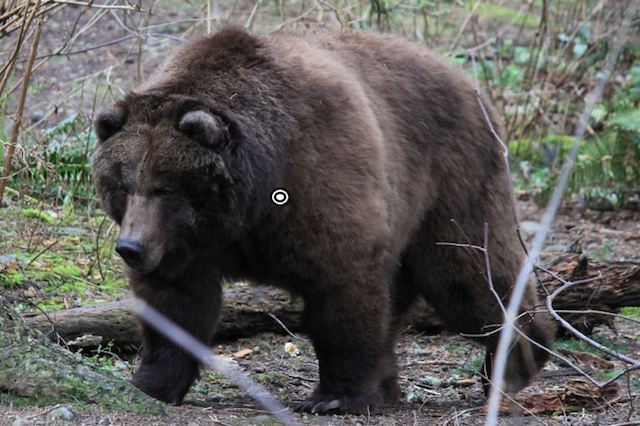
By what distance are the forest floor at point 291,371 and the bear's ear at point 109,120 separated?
4.52ft

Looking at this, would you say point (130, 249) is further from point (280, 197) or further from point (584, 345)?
point (584, 345)

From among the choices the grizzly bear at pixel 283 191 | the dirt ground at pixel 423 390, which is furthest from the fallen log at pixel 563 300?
the grizzly bear at pixel 283 191

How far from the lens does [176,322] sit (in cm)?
531

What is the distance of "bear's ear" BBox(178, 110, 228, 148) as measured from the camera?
16.1 feet

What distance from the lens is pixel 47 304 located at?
6.73 m

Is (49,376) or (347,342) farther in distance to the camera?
(347,342)

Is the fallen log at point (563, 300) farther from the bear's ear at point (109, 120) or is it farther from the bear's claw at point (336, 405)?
the bear's ear at point (109, 120)

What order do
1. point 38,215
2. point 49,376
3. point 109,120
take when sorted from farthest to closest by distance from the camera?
point 38,215 → point 109,120 → point 49,376

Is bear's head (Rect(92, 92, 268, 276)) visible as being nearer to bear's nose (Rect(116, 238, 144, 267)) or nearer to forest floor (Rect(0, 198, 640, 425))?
bear's nose (Rect(116, 238, 144, 267))

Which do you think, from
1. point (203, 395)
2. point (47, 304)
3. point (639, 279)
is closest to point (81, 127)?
point (47, 304)

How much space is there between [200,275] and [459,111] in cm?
196

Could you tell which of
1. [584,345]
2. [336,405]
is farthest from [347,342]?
[584,345]

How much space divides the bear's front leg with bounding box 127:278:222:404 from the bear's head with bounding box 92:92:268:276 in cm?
21

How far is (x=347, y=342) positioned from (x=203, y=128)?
143 centimetres
